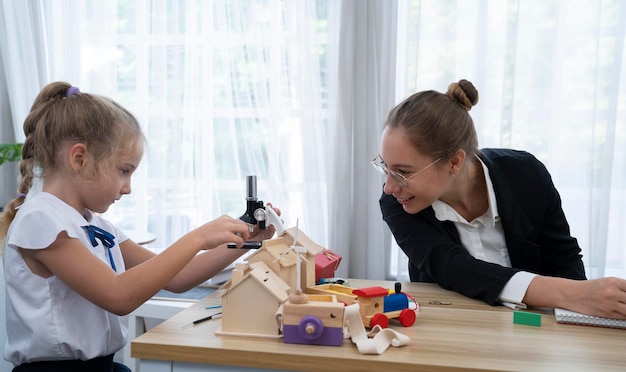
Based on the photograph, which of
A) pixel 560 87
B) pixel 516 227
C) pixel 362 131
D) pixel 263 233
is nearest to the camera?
pixel 263 233

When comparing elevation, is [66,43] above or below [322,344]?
above

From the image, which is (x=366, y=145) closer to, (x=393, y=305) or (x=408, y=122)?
(x=408, y=122)

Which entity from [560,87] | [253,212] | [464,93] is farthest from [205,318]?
[560,87]

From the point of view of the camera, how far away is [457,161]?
1.76 metres

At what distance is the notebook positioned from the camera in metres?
1.35

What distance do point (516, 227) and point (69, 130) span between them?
3.79ft

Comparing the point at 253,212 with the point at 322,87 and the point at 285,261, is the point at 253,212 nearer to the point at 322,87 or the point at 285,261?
the point at 285,261

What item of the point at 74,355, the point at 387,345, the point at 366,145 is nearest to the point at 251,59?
the point at 366,145

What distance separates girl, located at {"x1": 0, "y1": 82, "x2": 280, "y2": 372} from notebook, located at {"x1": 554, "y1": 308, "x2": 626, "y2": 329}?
70 centimetres

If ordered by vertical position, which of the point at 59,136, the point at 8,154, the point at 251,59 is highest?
the point at 251,59

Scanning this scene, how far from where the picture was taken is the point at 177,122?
312 cm

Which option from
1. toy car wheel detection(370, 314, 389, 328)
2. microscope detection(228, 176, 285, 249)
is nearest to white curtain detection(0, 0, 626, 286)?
microscope detection(228, 176, 285, 249)

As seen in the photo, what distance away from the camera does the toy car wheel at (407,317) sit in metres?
1.30

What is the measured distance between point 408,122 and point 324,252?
0.41 meters
